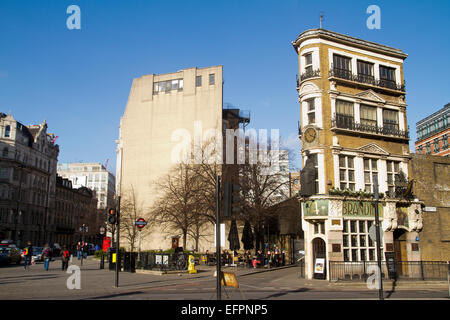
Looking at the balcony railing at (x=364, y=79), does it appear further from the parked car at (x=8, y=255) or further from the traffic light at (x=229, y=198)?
the parked car at (x=8, y=255)

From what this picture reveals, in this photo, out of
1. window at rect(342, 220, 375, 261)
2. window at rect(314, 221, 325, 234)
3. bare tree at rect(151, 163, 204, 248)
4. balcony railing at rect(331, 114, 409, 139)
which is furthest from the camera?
bare tree at rect(151, 163, 204, 248)

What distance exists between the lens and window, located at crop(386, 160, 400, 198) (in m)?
28.0

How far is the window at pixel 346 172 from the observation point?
26.6 m

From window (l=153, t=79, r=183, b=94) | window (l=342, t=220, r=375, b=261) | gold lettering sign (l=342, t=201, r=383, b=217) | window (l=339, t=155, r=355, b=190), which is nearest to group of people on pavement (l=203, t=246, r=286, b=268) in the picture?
window (l=342, t=220, r=375, b=261)

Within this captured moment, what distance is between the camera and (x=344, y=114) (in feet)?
90.3

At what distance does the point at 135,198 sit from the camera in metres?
58.2

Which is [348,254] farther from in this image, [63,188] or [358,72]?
[63,188]

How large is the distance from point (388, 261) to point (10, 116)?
7219cm

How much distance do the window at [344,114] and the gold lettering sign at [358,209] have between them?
206 inches

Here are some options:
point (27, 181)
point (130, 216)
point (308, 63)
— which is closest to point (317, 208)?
point (308, 63)

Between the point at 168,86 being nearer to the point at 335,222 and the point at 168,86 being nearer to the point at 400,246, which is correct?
the point at 335,222

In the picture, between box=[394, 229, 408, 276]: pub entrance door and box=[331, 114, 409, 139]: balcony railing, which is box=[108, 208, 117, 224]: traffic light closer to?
box=[331, 114, 409, 139]: balcony railing

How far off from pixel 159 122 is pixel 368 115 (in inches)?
1445

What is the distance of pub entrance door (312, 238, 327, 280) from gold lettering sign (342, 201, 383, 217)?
270cm
